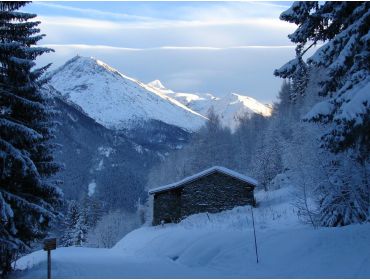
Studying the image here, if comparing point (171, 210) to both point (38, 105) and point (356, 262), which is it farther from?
point (356, 262)

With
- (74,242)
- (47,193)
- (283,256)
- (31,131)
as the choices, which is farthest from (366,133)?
(74,242)

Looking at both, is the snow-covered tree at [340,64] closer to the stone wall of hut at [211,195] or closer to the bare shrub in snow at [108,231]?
the stone wall of hut at [211,195]

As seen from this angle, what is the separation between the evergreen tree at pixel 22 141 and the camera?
46.4 feet

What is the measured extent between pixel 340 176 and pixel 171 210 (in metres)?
21.5

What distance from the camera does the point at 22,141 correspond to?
593 inches

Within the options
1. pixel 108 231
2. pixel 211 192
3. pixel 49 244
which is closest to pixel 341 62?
pixel 49 244

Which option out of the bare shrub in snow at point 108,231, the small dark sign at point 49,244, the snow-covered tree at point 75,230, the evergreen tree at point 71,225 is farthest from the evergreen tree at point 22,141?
the bare shrub in snow at point 108,231

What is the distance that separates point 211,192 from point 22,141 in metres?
22.7

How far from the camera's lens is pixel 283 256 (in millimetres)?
13797

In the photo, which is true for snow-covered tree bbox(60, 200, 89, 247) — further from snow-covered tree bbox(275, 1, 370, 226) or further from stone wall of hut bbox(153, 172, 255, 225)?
snow-covered tree bbox(275, 1, 370, 226)

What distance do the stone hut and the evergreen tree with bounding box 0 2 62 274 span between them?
2012 centimetres

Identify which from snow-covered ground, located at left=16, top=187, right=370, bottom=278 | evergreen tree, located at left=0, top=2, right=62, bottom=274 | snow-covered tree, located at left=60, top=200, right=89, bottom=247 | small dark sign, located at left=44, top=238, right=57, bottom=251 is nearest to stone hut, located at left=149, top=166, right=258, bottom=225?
snow-covered ground, located at left=16, top=187, right=370, bottom=278

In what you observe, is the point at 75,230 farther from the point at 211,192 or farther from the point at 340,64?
the point at 340,64

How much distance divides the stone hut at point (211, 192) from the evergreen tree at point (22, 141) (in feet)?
66.0
